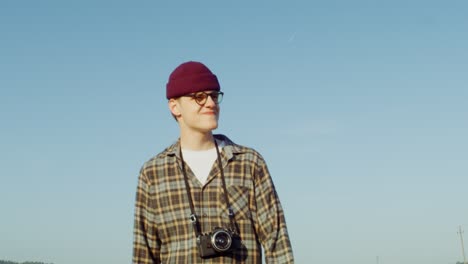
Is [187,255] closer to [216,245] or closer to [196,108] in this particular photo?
[216,245]

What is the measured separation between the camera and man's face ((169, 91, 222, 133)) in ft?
21.4

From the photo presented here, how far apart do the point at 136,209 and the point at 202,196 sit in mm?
680

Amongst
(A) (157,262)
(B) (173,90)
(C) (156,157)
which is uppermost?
(B) (173,90)

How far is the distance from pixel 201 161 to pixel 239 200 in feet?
1.64

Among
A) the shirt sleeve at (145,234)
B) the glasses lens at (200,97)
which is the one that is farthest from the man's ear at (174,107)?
the shirt sleeve at (145,234)

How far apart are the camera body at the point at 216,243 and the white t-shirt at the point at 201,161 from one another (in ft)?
1.83

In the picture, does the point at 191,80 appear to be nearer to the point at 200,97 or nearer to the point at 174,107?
the point at 200,97

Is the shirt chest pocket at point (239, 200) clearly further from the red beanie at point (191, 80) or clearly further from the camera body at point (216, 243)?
the red beanie at point (191, 80)

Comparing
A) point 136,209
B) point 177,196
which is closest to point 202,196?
point 177,196

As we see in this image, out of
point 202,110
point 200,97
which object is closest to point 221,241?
point 202,110

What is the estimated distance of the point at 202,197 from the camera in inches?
257

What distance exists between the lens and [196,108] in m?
6.55

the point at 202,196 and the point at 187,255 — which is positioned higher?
the point at 202,196

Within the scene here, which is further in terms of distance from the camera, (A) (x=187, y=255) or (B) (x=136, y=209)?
(B) (x=136, y=209)
